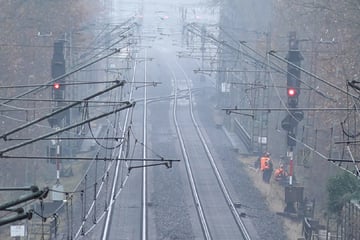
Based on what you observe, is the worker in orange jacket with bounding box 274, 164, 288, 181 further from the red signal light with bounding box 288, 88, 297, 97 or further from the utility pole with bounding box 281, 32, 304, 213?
the red signal light with bounding box 288, 88, 297, 97

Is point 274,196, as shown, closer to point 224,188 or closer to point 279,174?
point 224,188

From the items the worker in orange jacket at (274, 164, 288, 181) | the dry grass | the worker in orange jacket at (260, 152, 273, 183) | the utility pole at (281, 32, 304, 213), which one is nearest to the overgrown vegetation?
the dry grass

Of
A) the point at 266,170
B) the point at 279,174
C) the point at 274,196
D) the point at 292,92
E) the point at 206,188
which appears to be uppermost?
the point at 292,92

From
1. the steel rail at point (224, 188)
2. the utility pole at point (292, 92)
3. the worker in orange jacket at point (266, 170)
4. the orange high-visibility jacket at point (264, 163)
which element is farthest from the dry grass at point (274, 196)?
the utility pole at point (292, 92)

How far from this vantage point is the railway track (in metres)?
20.5

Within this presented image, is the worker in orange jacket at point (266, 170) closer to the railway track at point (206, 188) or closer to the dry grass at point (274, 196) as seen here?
the dry grass at point (274, 196)

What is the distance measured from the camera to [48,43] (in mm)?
34250

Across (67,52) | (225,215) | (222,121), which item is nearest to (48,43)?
(67,52)

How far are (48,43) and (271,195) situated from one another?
44.8 ft

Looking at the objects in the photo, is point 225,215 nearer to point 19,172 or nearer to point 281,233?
point 281,233

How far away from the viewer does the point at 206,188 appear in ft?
83.6

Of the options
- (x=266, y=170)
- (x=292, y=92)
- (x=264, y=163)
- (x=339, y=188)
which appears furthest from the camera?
(x=264, y=163)

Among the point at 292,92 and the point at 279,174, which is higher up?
the point at 292,92

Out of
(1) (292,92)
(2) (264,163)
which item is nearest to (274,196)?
(2) (264,163)
